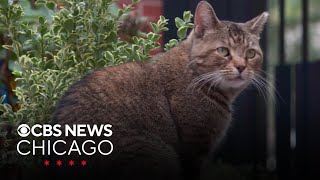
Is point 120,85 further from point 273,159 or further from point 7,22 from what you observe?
point 273,159

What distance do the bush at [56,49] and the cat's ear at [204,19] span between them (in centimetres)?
14

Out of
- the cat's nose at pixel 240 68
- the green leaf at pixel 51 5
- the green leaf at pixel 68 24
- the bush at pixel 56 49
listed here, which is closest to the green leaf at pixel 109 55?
the bush at pixel 56 49

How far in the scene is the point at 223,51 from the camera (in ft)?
5.75

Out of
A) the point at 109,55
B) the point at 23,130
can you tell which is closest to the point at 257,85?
the point at 109,55

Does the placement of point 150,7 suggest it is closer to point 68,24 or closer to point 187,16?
point 187,16

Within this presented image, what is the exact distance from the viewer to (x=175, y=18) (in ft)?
6.57

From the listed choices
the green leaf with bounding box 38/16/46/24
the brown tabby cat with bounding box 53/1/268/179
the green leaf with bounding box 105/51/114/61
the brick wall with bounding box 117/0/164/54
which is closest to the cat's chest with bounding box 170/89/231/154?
the brown tabby cat with bounding box 53/1/268/179

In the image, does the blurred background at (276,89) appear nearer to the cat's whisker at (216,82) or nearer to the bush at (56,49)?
the bush at (56,49)

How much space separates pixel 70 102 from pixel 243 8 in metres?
0.78

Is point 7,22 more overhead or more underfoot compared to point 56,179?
more overhead

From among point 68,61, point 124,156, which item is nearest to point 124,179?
point 124,156

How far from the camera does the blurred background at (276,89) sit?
81.6 inches

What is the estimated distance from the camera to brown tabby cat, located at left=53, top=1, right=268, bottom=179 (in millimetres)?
1646

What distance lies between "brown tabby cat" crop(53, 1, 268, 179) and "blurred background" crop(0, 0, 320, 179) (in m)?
0.27
